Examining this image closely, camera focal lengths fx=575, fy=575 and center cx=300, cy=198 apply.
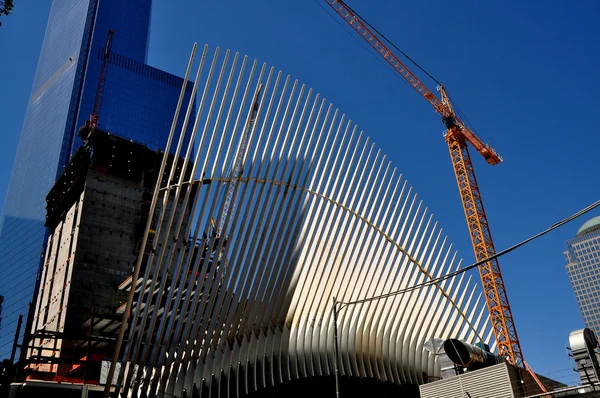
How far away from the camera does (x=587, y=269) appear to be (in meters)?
188

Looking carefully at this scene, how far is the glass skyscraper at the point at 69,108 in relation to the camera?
132 meters

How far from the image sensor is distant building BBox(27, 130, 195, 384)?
206 ft

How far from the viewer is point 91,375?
47.5 meters

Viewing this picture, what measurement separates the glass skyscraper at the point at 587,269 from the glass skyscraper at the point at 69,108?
138 metres

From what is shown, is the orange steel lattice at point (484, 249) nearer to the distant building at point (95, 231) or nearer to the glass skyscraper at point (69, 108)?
the distant building at point (95, 231)

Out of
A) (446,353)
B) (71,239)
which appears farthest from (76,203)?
(446,353)

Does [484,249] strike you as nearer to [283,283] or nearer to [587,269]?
[283,283]

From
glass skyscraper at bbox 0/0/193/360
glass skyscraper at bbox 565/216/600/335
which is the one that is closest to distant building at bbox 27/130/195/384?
glass skyscraper at bbox 0/0/193/360

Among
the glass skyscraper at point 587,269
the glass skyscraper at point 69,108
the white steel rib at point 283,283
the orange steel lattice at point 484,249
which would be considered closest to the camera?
the white steel rib at point 283,283

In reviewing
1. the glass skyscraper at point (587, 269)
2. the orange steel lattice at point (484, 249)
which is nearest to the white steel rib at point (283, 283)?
the orange steel lattice at point (484, 249)

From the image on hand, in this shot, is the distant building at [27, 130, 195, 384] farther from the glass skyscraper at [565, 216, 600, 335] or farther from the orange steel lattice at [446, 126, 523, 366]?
the glass skyscraper at [565, 216, 600, 335]

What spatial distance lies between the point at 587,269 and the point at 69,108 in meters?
164

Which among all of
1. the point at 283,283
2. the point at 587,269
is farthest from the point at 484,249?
the point at 587,269

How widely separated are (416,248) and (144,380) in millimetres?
16899
